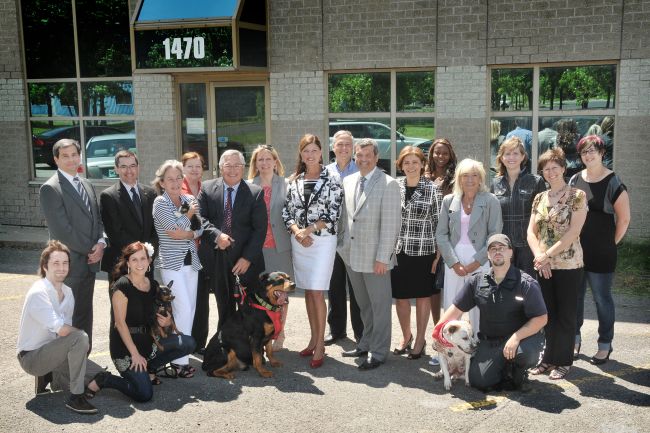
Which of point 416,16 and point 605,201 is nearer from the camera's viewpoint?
point 605,201

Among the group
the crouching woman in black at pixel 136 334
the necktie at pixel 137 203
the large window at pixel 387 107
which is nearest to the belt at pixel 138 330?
the crouching woman in black at pixel 136 334

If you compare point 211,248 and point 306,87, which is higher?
point 306,87

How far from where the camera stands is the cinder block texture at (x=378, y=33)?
11.8 meters

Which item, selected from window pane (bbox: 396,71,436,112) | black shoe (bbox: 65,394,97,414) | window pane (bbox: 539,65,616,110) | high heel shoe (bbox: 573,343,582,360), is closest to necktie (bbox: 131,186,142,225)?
black shoe (bbox: 65,394,97,414)

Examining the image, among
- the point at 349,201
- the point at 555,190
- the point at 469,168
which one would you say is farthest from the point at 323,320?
the point at 555,190

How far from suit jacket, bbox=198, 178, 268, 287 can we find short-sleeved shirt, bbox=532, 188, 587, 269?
2541 millimetres

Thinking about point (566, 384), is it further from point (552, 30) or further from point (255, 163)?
point (552, 30)

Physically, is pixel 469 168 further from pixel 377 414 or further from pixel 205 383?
pixel 205 383

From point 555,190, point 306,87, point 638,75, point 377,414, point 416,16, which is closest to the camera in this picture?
point 377,414

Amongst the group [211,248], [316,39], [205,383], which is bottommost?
[205,383]

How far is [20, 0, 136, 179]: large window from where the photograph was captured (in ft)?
45.5

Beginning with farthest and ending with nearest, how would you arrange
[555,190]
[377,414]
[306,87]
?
[306,87], [555,190], [377,414]

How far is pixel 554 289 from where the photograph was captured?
631 centimetres

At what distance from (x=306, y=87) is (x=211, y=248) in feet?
21.2
